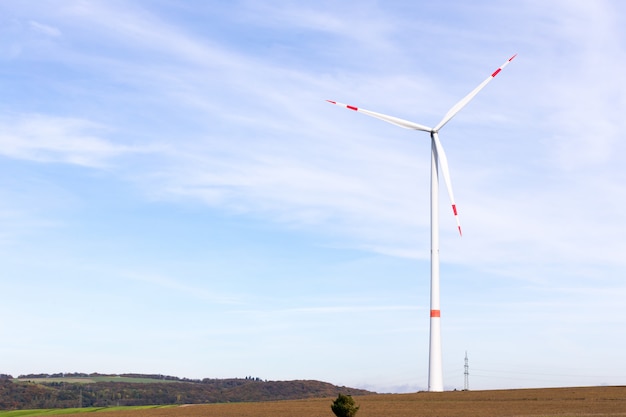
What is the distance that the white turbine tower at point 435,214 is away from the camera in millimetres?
91312

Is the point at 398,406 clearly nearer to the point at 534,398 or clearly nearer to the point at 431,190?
the point at 534,398

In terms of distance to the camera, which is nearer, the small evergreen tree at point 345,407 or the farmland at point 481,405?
the small evergreen tree at point 345,407

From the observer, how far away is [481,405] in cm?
8562

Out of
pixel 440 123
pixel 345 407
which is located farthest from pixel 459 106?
pixel 345 407

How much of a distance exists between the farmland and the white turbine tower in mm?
3510

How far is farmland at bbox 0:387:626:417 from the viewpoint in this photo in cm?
7500

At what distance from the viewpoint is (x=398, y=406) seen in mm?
88500

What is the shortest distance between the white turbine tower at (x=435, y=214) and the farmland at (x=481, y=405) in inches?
138

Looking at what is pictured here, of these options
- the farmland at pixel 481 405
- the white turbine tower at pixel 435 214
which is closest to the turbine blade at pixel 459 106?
the white turbine tower at pixel 435 214

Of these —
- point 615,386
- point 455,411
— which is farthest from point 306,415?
point 615,386

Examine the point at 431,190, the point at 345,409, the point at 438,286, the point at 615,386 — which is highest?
A: the point at 431,190

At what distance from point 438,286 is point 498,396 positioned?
50.6 feet

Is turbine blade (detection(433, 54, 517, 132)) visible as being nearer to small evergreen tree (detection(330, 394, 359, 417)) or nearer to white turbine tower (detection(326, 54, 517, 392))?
white turbine tower (detection(326, 54, 517, 392))

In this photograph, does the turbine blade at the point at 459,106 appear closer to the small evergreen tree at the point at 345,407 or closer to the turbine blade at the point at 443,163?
the turbine blade at the point at 443,163
